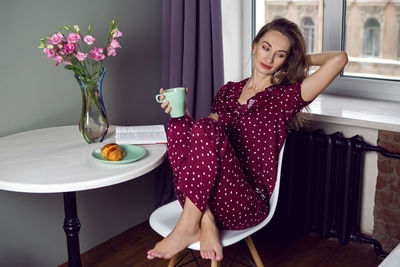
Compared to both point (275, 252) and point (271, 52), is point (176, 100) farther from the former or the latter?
point (275, 252)

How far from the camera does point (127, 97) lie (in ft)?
7.66

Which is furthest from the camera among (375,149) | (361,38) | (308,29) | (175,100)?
(308,29)

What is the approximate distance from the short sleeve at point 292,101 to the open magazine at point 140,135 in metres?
0.47

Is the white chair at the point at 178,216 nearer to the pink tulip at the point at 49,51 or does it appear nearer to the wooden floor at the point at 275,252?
the wooden floor at the point at 275,252

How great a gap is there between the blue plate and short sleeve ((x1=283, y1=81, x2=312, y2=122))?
55 centimetres

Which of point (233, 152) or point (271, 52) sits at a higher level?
point (271, 52)

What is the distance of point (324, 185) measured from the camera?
2.12 metres

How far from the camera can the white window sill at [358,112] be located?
193 cm

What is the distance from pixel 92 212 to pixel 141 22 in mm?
959

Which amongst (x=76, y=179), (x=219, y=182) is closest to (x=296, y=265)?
(x=219, y=182)

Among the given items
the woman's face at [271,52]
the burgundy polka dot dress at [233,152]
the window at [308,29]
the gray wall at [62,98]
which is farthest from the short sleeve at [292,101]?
the gray wall at [62,98]

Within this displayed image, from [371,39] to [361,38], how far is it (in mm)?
91

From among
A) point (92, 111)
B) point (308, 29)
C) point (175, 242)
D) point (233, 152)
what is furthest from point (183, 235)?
point (308, 29)

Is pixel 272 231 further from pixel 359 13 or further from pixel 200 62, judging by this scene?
pixel 359 13
